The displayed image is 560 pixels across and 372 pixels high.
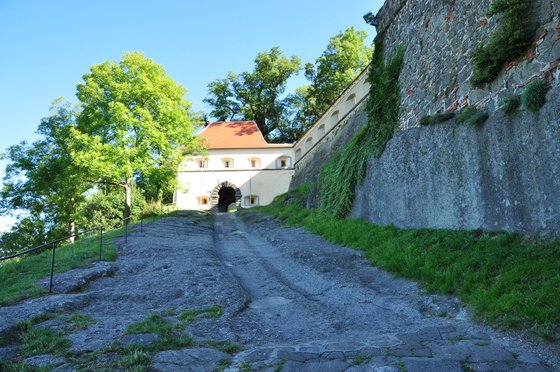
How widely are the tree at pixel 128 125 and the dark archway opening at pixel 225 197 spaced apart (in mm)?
13196

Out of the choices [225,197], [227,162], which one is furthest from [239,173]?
[225,197]

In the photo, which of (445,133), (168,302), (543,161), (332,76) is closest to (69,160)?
(168,302)

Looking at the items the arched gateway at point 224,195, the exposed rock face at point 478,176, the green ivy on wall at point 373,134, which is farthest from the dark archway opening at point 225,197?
the exposed rock face at point 478,176

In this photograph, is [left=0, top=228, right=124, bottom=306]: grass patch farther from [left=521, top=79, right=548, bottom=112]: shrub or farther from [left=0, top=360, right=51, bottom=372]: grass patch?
[left=521, top=79, right=548, bottom=112]: shrub

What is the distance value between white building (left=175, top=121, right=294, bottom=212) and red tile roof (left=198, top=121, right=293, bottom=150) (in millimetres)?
92

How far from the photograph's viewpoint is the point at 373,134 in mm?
13242

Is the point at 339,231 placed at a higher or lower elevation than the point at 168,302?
higher

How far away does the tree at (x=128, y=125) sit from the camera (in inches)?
790

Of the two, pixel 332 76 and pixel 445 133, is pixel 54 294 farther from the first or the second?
pixel 332 76

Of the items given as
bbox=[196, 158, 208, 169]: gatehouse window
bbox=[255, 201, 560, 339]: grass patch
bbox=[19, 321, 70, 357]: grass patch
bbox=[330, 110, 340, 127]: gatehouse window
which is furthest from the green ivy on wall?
bbox=[196, 158, 208, 169]: gatehouse window

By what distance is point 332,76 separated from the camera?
1491 inches

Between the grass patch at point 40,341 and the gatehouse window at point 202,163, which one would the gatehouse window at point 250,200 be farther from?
the grass patch at point 40,341

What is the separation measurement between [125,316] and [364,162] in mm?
9364

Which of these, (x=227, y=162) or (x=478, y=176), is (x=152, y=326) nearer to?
(x=478, y=176)
